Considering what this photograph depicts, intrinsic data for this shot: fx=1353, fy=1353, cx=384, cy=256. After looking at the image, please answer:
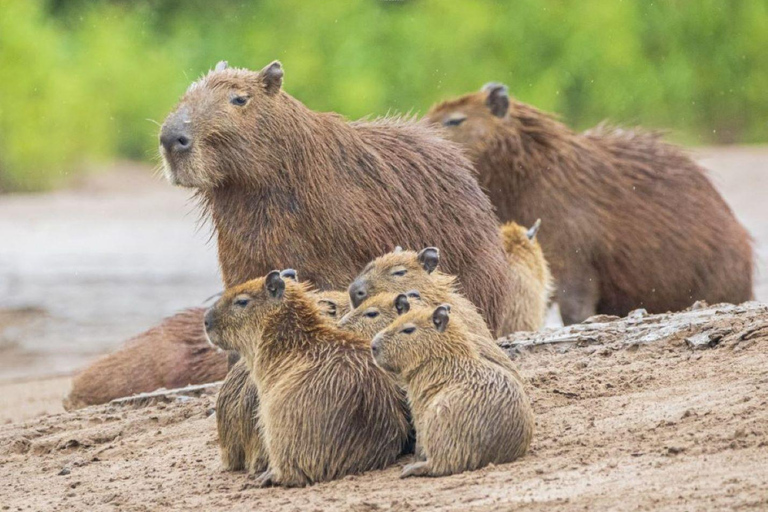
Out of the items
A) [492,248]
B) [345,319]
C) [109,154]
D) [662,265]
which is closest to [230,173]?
[345,319]

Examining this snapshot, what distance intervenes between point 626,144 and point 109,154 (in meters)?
13.5

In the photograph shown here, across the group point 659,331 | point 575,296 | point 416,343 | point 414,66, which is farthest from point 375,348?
point 414,66

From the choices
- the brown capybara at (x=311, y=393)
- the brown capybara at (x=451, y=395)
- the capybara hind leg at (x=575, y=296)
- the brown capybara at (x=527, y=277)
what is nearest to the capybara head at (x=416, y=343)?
the brown capybara at (x=451, y=395)

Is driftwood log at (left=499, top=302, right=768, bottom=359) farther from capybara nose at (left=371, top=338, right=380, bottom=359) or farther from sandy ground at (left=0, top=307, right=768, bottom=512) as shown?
capybara nose at (left=371, top=338, right=380, bottom=359)

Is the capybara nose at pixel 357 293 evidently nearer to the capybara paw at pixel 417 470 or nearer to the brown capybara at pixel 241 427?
the brown capybara at pixel 241 427

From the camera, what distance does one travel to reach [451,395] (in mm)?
4730

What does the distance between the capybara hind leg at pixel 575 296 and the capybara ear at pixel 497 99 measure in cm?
134

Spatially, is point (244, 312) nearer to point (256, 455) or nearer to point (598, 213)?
point (256, 455)

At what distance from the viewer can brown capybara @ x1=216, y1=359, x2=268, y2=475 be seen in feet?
17.2

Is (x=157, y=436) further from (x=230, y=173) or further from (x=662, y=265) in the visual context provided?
(x=662, y=265)

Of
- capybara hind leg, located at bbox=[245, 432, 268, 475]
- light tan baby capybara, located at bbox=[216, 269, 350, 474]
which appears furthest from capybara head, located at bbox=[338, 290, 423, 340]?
capybara hind leg, located at bbox=[245, 432, 268, 475]

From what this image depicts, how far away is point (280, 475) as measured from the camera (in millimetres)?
4984

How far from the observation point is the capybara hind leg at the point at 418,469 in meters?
4.72

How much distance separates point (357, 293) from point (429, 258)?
335mm
